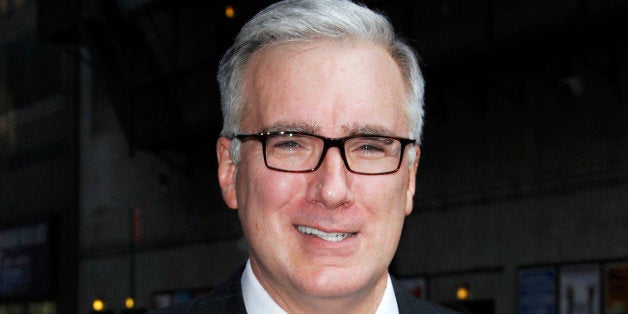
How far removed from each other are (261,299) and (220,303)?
0.43 ft

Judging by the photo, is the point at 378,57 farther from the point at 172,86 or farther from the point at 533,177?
the point at 172,86

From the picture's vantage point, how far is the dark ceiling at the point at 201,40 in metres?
14.4

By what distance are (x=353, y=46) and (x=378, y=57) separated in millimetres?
87

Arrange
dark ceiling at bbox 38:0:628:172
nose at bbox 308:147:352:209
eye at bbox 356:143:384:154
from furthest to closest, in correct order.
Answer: dark ceiling at bbox 38:0:628:172 → eye at bbox 356:143:384:154 → nose at bbox 308:147:352:209

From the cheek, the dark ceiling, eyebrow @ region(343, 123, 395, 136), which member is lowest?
the cheek

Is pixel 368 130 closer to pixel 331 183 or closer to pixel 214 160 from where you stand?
pixel 331 183

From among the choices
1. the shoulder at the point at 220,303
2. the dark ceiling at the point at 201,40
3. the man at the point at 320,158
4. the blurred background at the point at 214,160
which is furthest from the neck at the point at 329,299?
the dark ceiling at the point at 201,40

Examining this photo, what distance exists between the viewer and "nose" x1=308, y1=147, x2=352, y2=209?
9.06 feet

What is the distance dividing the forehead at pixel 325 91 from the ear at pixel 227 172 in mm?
192

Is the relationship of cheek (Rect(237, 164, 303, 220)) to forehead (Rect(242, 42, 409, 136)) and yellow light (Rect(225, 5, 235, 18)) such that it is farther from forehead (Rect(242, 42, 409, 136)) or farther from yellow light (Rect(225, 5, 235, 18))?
yellow light (Rect(225, 5, 235, 18))

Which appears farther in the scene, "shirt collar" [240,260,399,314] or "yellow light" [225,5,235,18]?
"yellow light" [225,5,235,18]

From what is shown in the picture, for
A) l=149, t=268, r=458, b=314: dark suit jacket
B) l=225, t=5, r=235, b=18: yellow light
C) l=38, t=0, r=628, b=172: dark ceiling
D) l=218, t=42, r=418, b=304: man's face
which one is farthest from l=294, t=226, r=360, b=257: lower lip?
l=225, t=5, r=235, b=18: yellow light

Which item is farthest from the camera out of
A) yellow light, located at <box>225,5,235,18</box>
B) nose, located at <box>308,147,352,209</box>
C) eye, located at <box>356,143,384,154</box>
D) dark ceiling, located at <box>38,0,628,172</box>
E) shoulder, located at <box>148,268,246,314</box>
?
yellow light, located at <box>225,5,235,18</box>

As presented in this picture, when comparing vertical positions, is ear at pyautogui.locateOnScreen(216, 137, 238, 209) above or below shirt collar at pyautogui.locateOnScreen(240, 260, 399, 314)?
above
